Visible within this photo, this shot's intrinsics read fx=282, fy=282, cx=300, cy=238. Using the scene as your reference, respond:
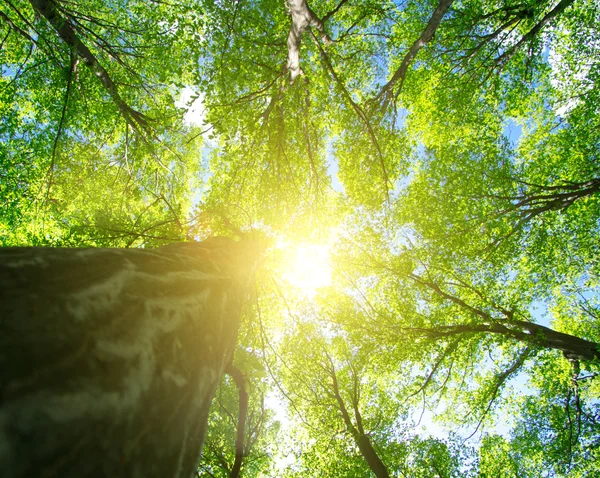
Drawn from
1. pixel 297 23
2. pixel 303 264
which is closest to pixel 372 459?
Answer: pixel 303 264

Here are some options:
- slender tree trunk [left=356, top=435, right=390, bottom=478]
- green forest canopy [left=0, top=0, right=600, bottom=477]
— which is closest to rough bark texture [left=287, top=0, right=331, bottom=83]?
green forest canopy [left=0, top=0, right=600, bottom=477]

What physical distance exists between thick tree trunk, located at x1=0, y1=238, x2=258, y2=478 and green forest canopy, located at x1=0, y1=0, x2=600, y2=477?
5.58 metres

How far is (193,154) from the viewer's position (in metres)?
12.8

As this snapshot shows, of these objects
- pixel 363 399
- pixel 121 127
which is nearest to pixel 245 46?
pixel 121 127

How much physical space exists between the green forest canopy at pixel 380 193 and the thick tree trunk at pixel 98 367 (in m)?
5.58

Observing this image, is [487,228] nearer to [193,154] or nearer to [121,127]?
[193,154]

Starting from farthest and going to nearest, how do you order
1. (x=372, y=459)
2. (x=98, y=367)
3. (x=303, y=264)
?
(x=372, y=459)
(x=303, y=264)
(x=98, y=367)

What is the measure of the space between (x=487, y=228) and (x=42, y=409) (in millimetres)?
14076

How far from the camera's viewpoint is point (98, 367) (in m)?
0.96

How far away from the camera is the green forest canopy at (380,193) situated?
8.20m

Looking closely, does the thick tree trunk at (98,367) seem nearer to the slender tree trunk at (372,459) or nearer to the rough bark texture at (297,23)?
the rough bark texture at (297,23)

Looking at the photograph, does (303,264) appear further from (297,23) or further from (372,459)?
(372,459)

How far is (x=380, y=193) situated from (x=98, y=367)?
994 centimetres

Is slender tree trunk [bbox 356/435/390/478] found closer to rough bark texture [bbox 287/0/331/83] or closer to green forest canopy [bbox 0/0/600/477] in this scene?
green forest canopy [bbox 0/0/600/477]
